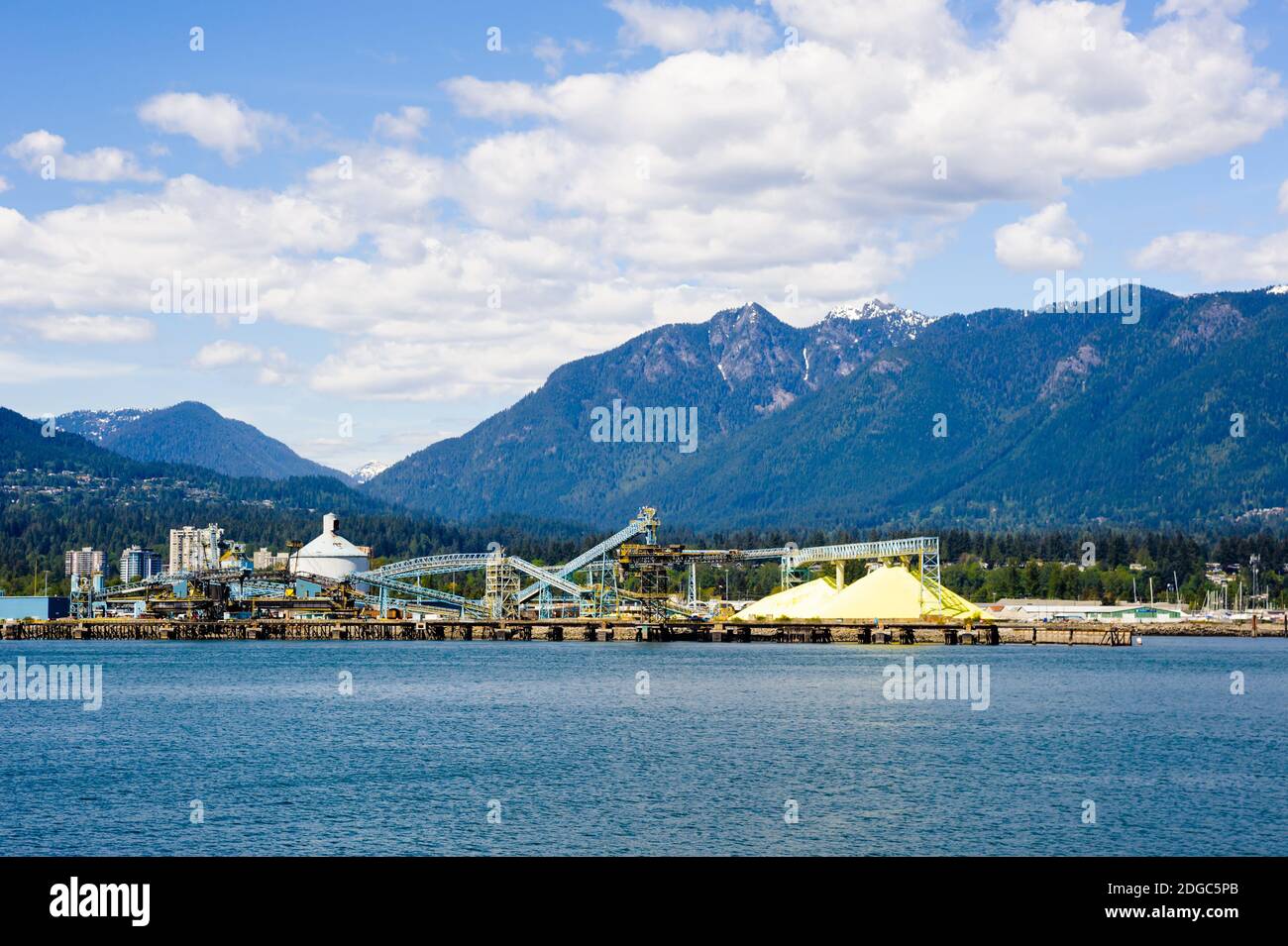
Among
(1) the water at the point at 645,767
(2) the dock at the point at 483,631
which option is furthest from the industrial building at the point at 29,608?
(1) the water at the point at 645,767

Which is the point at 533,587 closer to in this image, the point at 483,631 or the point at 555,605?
the point at 555,605

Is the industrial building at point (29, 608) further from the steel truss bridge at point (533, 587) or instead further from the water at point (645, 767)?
the water at point (645, 767)

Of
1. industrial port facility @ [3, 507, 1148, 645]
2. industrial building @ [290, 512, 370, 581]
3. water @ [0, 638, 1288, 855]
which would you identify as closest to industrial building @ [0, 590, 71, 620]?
industrial port facility @ [3, 507, 1148, 645]

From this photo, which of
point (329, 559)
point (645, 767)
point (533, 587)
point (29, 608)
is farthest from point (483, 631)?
point (645, 767)

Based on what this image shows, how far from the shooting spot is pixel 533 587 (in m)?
170

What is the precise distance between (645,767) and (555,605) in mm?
136502

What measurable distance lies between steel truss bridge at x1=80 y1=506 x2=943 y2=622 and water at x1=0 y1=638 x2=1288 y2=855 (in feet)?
179

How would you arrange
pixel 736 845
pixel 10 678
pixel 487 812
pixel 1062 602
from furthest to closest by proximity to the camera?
pixel 1062 602
pixel 10 678
pixel 487 812
pixel 736 845

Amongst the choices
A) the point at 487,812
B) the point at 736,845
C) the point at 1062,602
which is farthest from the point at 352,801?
the point at 1062,602
